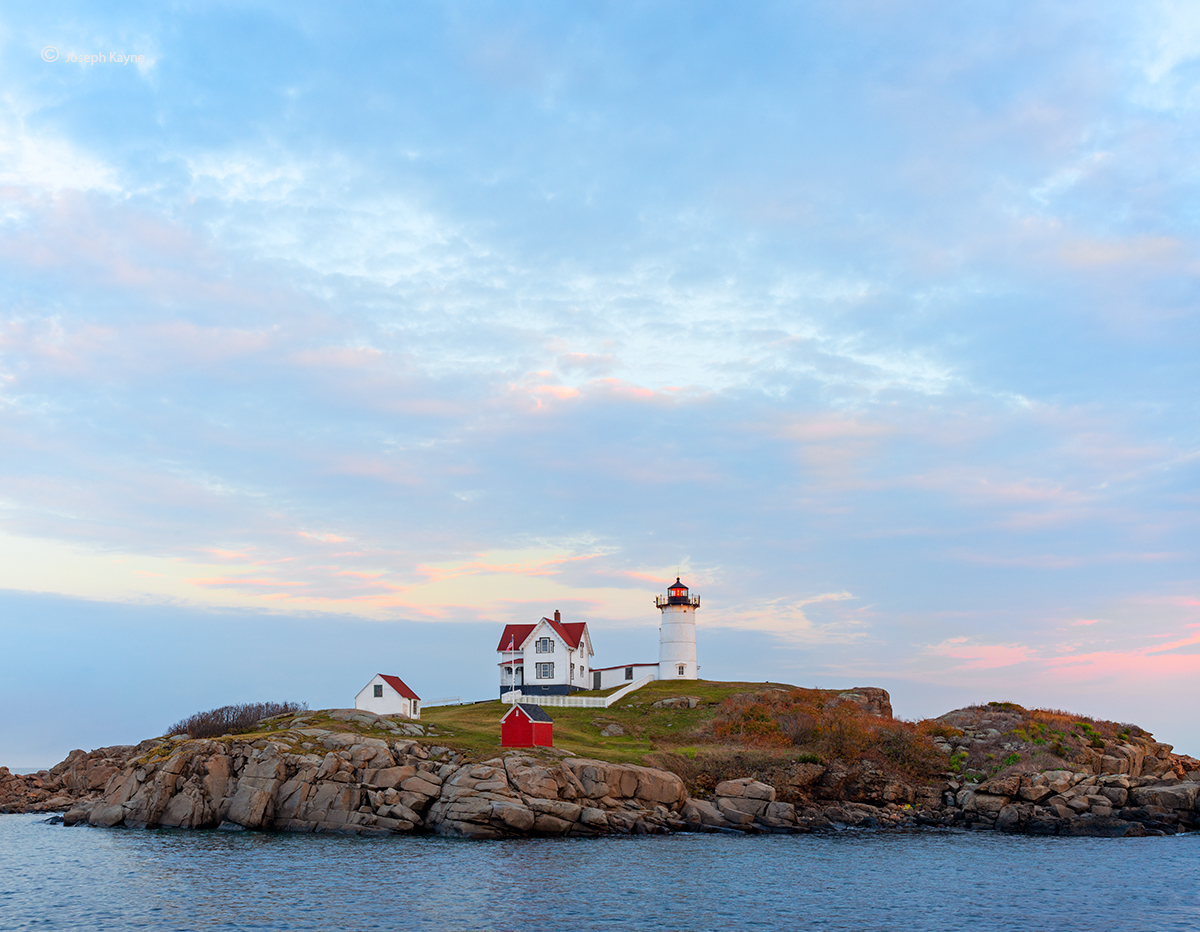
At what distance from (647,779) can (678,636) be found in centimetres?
3857

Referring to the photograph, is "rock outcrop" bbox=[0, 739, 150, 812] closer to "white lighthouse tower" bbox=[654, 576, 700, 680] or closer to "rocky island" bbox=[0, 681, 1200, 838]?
"rocky island" bbox=[0, 681, 1200, 838]

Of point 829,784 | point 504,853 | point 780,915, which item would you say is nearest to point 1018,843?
point 829,784

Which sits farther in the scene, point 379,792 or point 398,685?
point 398,685

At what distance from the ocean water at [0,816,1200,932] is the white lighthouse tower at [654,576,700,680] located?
1559 inches

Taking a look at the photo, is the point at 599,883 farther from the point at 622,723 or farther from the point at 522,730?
the point at 622,723

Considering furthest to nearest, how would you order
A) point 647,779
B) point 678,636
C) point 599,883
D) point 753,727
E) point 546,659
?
point 678,636, point 546,659, point 753,727, point 647,779, point 599,883

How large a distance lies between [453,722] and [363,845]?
24.7 metres

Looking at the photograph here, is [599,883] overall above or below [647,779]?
below

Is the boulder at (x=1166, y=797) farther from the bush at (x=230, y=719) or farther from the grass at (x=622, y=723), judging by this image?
the bush at (x=230, y=719)

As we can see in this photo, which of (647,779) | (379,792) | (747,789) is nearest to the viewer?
(379,792)

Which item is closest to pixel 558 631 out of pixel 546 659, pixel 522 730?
pixel 546 659

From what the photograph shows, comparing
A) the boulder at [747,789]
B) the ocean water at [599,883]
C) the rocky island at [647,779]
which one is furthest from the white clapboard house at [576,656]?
the ocean water at [599,883]

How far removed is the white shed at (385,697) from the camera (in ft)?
221

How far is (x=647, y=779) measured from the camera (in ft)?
163
